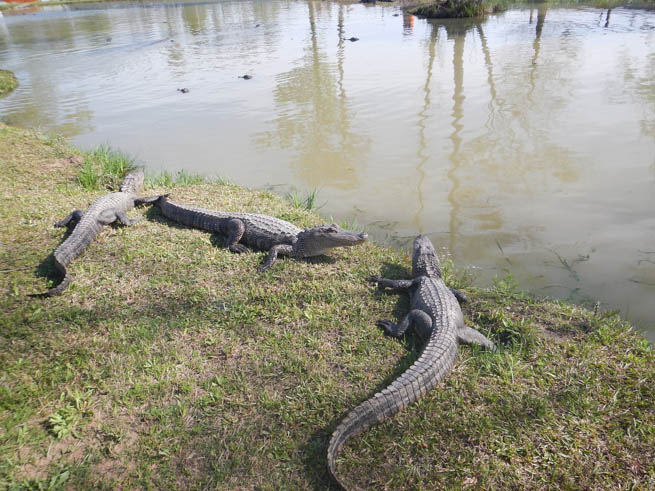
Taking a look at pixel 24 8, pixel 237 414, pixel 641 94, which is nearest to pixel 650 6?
pixel 641 94

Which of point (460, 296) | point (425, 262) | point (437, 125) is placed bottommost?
point (460, 296)

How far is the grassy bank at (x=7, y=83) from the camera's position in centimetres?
1513

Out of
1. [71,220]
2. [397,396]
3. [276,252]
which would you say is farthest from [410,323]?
[71,220]

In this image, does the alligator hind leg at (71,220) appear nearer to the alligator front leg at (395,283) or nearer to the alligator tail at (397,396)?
the alligator front leg at (395,283)

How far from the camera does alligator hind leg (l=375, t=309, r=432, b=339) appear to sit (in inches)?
142

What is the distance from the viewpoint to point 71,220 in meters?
5.21

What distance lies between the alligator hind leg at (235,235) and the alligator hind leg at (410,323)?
1963mm

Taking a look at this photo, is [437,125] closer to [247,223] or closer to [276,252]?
[247,223]

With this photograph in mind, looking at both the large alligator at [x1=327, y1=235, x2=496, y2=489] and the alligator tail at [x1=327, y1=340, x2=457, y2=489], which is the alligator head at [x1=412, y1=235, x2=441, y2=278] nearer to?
the large alligator at [x1=327, y1=235, x2=496, y2=489]

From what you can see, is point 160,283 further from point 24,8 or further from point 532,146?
point 24,8

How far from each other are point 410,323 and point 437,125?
723cm

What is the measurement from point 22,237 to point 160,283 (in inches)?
79.9

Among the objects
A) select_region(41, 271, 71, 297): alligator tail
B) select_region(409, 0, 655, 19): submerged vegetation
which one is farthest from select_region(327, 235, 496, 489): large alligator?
select_region(409, 0, 655, 19): submerged vegetation

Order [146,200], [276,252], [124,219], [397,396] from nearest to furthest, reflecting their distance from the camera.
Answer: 1. [397,396]
2. [276,252]
3. [124,219]
4. [146,200]
